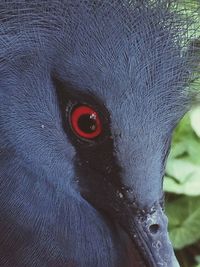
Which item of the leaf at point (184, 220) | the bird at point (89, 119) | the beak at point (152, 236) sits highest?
the bird at point (89, 119)

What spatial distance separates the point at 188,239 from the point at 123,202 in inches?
53.1

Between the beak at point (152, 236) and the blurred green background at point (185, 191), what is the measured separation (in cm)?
117

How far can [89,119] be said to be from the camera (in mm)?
2041

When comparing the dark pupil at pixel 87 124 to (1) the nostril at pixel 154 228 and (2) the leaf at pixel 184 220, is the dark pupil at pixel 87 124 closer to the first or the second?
(1) the nostril at pixel 154 228

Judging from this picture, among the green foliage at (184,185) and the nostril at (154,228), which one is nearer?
the nostril at (154,228)

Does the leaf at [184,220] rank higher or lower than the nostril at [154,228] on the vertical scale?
lower

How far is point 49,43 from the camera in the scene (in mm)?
2035

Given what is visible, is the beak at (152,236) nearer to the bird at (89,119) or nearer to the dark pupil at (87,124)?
the bird at (89,119)

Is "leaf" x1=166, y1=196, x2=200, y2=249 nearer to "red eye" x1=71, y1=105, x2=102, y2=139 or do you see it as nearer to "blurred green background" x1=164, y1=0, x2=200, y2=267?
"blurred green background" x1=164, y1=0, x2=200, y2=267

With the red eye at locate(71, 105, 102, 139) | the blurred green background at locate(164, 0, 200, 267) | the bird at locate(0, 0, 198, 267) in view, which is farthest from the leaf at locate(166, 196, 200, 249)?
the red eye at locate(71, 105, 102, 139)

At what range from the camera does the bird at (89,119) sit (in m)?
2.02

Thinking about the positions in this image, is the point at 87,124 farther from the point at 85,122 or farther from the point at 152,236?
the point at 152,236

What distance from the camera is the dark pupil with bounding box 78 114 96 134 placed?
6.70 feet

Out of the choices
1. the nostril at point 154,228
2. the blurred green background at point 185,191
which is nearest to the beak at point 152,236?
the nostril at point 154,228
